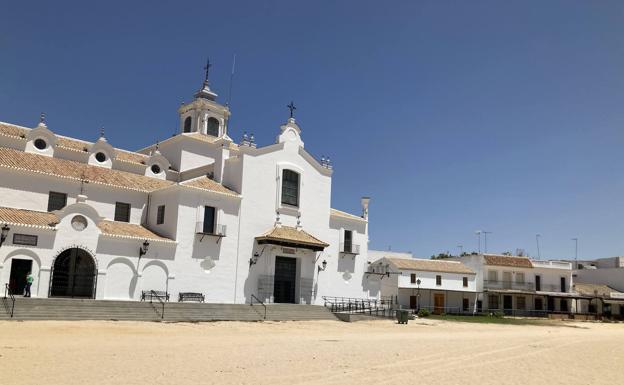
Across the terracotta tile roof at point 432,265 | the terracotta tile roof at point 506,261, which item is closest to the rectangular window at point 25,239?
the terracotta tile roof at point 432,265

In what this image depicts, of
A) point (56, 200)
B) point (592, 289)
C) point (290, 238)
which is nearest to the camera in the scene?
point (56, 200)

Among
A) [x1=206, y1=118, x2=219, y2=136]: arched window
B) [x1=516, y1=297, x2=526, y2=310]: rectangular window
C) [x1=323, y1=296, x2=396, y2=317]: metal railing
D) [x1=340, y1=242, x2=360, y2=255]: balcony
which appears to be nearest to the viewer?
[x1=323, y1=296, x2=396, y2=317]: metal railing

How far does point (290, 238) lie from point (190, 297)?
6.89 m

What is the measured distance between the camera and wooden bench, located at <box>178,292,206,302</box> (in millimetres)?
30492

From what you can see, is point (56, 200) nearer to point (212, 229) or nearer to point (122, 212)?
point (122, 212)

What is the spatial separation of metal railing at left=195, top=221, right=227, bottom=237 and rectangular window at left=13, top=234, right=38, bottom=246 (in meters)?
8.42

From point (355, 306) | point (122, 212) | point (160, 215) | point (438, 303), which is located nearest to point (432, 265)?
point (438, 303)

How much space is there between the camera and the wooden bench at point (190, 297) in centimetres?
3049

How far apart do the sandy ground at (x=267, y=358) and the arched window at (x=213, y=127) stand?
→ 70.7ft

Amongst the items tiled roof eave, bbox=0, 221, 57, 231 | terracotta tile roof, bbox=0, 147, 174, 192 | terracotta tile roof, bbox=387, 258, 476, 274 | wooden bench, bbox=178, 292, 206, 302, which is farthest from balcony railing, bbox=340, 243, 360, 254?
tiled roof eave, bbox=0, 221, 57, 231

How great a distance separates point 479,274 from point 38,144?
4284 centimetres

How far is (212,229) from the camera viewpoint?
32.8m

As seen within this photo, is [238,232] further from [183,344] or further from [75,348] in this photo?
[75,348]

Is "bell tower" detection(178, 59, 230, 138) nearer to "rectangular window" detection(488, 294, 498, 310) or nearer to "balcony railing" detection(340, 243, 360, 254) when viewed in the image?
"balcony railing" detection(340, 243, 360, 254)
